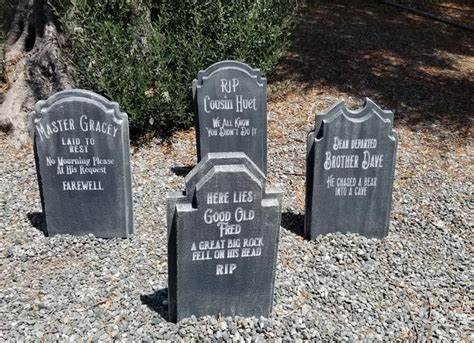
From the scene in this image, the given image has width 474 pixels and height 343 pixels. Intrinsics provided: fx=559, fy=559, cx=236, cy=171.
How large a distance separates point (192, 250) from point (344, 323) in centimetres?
124

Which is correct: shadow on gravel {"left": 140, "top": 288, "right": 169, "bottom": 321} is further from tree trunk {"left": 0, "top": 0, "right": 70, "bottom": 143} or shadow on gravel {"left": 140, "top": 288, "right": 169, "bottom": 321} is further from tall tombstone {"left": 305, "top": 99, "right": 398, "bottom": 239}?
tree trunk {"left": 0, "top": 0, "right": 70, "bottom": 143}

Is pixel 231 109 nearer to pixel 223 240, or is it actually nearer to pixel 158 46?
pixel 158 46

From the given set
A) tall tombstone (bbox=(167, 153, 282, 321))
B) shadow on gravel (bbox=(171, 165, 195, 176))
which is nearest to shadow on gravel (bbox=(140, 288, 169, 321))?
tall tombstone (bbox=(167, 153, 282, 321))

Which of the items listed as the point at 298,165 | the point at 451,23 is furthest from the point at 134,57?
the point at 451,23

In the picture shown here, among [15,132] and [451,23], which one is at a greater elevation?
[451,23]

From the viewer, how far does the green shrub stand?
696 centimetres

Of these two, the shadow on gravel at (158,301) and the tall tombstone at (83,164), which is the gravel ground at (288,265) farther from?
the tall tombstone at (83,164)

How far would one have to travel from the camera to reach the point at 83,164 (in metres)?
4.83

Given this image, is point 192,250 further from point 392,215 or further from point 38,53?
point 38,53

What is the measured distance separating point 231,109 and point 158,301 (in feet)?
8.27

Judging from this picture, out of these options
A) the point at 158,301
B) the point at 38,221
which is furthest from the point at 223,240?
the point at 38,221

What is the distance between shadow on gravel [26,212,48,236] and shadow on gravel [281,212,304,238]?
7.30ft

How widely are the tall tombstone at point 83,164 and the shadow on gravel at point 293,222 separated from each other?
58.0 inches

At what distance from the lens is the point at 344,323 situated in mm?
4004
